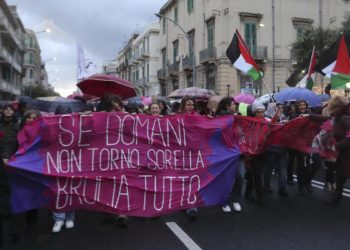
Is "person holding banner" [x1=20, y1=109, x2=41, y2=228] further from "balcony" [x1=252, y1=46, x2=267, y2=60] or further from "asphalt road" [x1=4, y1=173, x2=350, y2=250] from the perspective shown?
"balcony" [x1=252, y1=46, x2=267, y2=60]

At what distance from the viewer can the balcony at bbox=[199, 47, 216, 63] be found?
33.3 metres

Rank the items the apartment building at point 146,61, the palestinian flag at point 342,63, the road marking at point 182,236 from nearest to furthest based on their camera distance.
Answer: the road marking at point 182,236
the palestinian flag at point 342,63
the apartment building at point 146,61

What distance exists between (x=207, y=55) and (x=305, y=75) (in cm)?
2139

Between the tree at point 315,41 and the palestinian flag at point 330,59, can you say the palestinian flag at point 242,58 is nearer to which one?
the palestinian flag at point 330,59

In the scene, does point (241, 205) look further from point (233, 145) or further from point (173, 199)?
point (173, 199)

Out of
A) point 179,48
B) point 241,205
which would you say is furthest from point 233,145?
point 179,48

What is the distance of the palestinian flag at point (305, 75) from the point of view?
40.2ft

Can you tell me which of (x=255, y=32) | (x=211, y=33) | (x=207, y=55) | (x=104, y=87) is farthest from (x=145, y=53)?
(x=104, y=87)

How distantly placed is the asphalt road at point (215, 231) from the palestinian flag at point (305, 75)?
5.86m

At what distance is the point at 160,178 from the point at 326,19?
107ft

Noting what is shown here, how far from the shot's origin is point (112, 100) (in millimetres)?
6258

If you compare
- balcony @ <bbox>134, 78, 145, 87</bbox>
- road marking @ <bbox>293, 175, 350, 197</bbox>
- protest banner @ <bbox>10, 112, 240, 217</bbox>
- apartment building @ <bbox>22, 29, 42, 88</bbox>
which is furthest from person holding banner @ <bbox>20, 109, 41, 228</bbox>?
apartment building @ <bbox>22, 29, 42, 88</bbox>

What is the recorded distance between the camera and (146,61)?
196ft

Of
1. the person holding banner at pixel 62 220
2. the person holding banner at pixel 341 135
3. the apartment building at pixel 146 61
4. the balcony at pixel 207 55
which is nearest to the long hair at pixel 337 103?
the person holding banner at pixel 341 135
